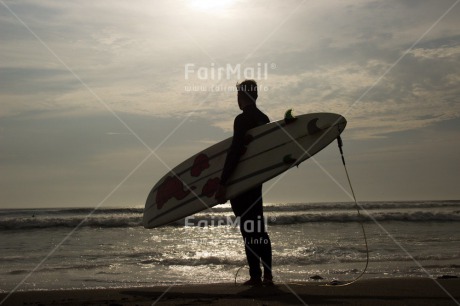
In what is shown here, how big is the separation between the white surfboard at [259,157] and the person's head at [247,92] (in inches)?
13.8

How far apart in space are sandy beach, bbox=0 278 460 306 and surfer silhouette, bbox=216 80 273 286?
18 centimetres

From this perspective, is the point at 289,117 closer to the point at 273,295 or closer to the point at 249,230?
the point at 249,230

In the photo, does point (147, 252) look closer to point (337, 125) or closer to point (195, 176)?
point (195, 176)

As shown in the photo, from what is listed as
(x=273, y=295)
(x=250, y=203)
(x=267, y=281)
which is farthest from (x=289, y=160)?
(x=273, y=295)

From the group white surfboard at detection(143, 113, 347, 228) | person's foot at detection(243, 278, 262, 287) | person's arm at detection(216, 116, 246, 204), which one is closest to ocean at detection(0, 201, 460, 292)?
white surfboard at detection(143, 113, 347, 228)

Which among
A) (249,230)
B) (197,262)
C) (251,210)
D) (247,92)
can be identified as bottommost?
(197,262)

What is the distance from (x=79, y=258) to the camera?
6.70 meters

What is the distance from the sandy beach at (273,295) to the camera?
2.94 metres

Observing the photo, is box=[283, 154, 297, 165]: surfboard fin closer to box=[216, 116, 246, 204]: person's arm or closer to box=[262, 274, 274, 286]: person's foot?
box=[216, 116, 246, 204]: person's arm

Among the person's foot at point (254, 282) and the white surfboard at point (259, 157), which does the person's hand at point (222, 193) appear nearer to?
the white surfboard at point (259, 157)

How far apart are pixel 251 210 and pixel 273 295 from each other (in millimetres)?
715

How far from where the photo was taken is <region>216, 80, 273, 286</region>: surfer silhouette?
3676 millimetres

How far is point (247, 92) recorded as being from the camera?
12.6 ft

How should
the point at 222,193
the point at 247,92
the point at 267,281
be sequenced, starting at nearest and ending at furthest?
the point at 267,281, the point at 247,92, the point at 222,193
